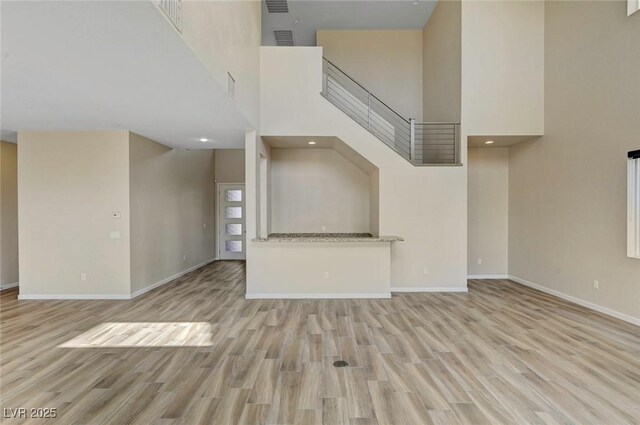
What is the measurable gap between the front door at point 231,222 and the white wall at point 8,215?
4.78 m

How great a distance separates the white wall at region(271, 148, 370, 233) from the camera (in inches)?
298

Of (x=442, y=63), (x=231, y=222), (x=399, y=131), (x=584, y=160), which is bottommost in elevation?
(x=231, y=222)

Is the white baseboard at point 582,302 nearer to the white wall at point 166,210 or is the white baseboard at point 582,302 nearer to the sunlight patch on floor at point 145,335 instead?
the sunlight patch on floor at point 145,335

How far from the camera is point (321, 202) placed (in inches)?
299

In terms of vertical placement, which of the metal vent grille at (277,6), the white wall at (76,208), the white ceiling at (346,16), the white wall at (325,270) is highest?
the white ceiling at (346,16)

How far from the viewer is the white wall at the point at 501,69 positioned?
6031 mm

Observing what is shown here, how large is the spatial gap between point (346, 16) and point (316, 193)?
4.42 meters

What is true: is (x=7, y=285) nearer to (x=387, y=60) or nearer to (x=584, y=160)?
(x=387, y=60)

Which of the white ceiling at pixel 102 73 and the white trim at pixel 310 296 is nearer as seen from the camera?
the white ceiling at pixel 102 73

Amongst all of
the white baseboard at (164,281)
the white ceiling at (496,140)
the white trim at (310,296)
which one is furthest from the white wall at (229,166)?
the white ceiling at (496,140)

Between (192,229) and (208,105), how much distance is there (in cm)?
505

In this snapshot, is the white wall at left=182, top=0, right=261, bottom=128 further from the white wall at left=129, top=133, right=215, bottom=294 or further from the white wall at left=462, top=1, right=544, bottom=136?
the white wall at left=462, top=1, right=544, bottom=136

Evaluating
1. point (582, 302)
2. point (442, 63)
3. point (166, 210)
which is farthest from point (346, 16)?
point (582, 302)

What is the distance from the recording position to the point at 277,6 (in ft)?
22.9
